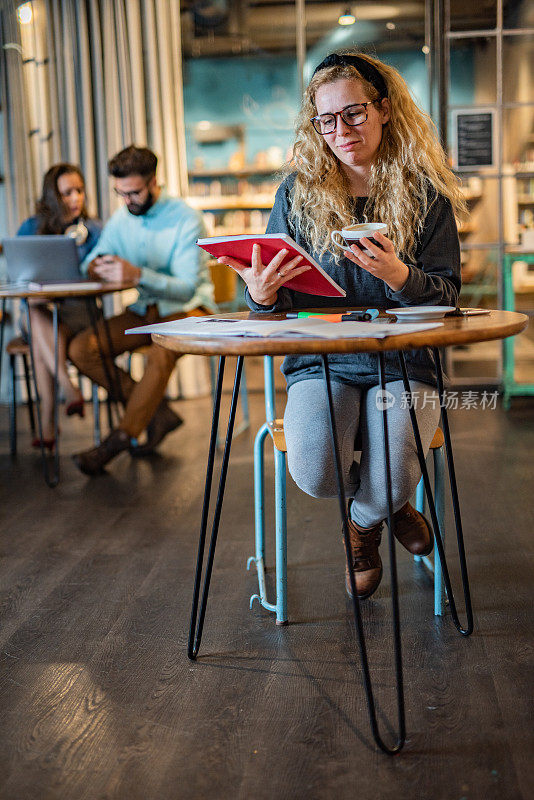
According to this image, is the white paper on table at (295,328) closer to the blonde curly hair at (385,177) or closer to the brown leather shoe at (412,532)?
the blonde curly hair at (385,177)

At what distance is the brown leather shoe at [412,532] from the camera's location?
1.91m

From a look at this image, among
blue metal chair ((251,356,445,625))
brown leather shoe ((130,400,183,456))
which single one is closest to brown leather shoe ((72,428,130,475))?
brown leather shoe ((130,400,183,456))

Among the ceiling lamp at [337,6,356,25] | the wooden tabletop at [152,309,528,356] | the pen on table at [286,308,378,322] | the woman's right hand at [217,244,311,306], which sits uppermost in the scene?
the ceiling lamp at [337,6,356,25]

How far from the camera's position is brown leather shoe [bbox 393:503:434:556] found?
1908 mm

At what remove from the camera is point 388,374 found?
179 centimetres

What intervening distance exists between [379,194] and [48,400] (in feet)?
6.98

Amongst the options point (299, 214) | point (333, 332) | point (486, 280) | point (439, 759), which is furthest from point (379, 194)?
point (486, 280)

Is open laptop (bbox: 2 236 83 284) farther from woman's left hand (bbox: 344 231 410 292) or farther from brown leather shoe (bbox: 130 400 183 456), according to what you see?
woman's left hand (bbox: 344 231 410 292)

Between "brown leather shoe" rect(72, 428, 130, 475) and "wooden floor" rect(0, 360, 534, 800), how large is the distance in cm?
42

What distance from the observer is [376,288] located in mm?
1860

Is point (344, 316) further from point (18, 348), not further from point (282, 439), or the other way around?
point (18, 348)

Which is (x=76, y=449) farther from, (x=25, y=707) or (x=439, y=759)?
(x=439, y=759)

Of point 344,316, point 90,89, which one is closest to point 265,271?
point 344,316

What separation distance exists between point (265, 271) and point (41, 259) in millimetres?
1968
